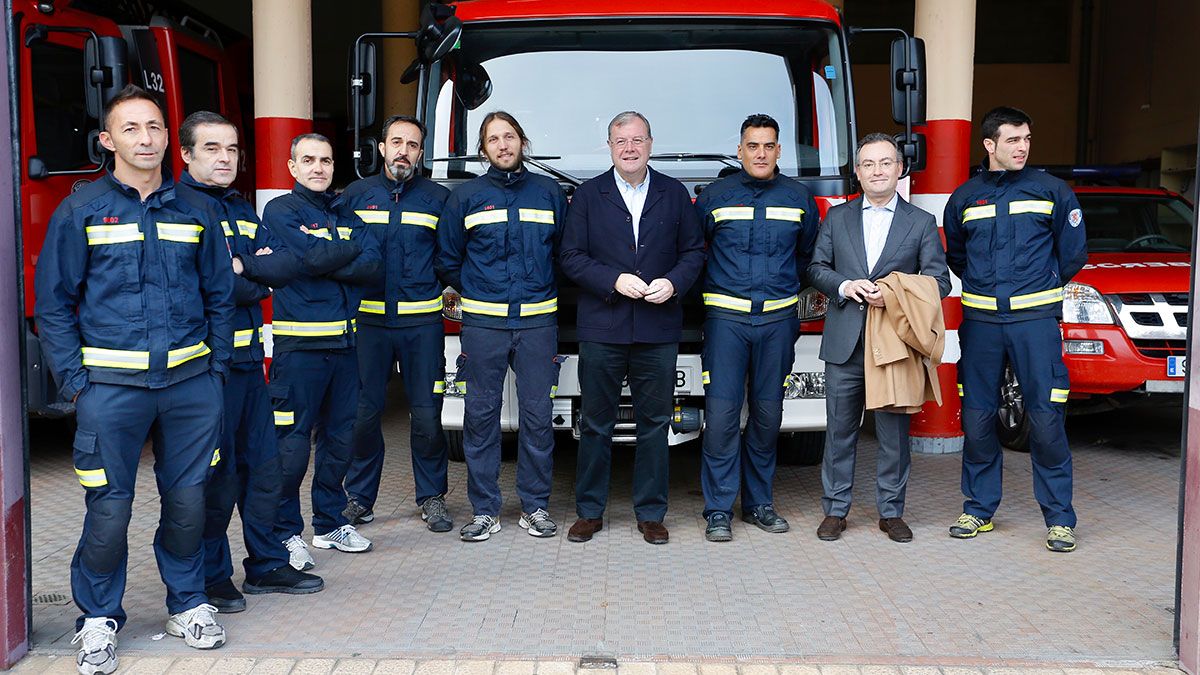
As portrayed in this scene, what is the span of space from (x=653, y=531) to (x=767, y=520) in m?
0.61

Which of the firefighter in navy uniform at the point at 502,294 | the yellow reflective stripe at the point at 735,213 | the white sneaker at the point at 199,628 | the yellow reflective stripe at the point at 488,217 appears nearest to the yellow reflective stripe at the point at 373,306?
the firefighter in navy uniform at the point at 502,294

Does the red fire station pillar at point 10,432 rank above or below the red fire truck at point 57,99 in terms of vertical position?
below

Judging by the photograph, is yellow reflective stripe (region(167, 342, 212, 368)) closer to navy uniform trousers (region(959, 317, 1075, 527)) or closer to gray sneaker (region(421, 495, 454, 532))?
gray sneaker (region(421, 495, 454, 532))

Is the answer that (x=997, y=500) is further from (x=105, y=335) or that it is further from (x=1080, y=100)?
(x=1080, y=100)

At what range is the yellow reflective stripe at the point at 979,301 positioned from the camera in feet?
17.3

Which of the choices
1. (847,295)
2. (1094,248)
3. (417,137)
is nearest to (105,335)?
(417,137)

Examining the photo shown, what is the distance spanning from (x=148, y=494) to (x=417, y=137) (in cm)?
262

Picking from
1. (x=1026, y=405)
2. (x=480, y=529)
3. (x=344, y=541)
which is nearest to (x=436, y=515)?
(x=480, y=529)

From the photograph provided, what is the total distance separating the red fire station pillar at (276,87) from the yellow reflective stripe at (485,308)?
2.70 metres

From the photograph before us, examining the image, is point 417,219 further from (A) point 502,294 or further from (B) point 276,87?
(B) point 276,87

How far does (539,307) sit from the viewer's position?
529 centimetres

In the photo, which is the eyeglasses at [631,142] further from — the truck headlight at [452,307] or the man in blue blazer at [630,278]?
the truck headlight at [452,307]

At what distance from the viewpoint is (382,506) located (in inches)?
240

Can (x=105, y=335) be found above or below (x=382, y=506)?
above
